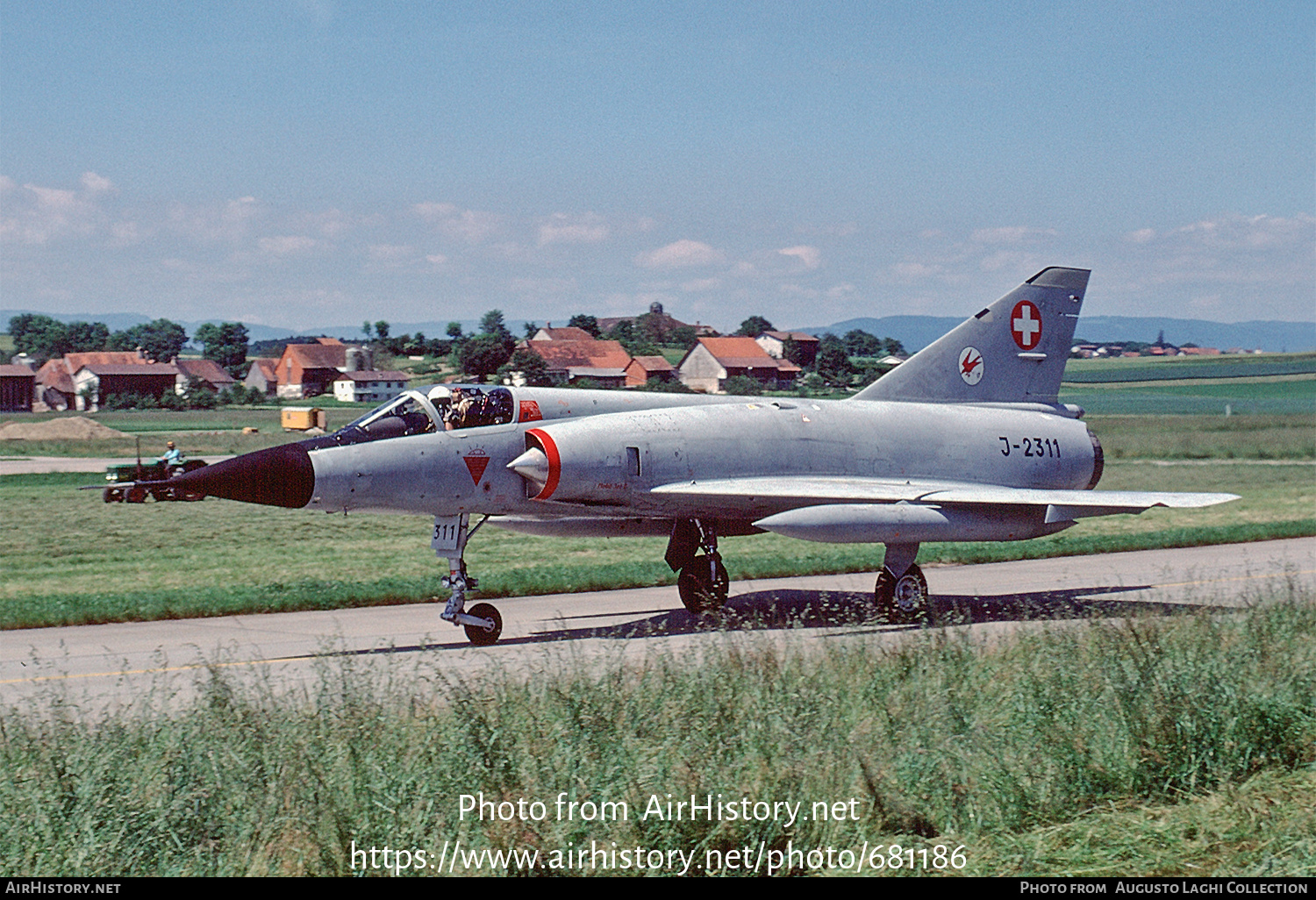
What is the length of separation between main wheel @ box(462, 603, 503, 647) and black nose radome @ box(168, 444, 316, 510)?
2.24 m

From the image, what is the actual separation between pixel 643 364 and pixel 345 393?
1334 centimetres

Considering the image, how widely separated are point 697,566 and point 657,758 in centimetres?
906

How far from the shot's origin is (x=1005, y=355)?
1966cm

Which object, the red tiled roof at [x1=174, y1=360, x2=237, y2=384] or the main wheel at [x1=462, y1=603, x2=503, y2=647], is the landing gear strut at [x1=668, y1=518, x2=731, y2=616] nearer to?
the main wheel at [x1=462, y1=603, x2=503, y2=647]

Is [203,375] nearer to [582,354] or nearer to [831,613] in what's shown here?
[582,354]

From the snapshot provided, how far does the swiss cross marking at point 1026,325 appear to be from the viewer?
775 inches

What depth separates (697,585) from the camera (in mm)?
16719

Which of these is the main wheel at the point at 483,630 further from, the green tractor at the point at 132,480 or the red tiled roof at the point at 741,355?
the red tiled roof at the point at 741,355

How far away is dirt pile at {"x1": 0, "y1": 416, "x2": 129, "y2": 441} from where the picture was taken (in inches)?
2648

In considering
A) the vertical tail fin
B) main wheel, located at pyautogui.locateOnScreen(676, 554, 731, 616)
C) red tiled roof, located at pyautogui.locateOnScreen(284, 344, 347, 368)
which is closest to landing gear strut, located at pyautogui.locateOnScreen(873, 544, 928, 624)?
main wheel, located at pyautogui.locateOnScreen(676, 554, 731, 616)

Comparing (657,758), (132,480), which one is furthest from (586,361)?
(657,758)

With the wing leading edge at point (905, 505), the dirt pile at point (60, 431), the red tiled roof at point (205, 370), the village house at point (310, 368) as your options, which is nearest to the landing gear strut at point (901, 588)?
the wing leading edge at point (905, 505)

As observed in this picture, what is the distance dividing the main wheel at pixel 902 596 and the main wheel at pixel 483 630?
5.08 meters
